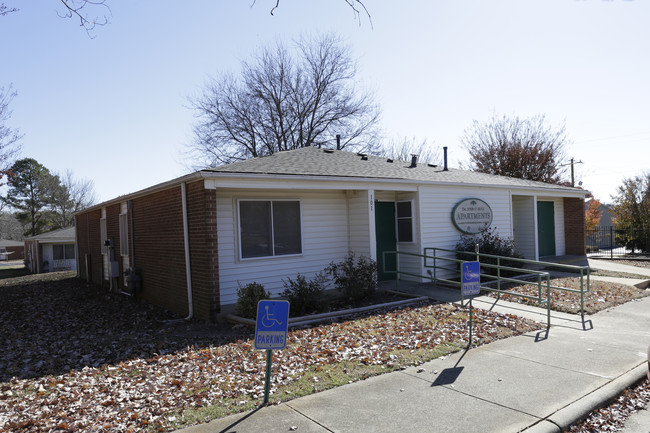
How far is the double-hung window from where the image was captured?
10359mm

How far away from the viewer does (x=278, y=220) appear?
10.9m

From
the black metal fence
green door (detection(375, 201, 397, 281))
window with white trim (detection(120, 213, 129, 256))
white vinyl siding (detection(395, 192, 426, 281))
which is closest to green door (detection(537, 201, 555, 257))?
the black metal fence

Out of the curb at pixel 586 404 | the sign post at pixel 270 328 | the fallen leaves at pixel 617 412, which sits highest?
the sign post at pixel 270 328

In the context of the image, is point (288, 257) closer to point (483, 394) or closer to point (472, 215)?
point (472, 215)

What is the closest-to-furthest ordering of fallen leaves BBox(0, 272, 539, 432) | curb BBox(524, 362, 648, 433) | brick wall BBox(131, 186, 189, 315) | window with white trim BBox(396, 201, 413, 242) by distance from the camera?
curb BBox(524, 362, 648, 433)
fallen leaves BBox(0, 272, 539, 432)
brick wall BBox(131, 186, 189, 315)
window with white trim BBox(396, 201, 413, 242)

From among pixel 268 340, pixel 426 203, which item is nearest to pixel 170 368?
pixel 268 340

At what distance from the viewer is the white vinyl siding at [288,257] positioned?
32.8ft

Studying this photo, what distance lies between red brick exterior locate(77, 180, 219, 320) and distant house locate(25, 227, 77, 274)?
22.9m

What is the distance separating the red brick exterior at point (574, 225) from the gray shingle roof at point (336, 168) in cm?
278

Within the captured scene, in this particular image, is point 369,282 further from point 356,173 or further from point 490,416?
point 490,416

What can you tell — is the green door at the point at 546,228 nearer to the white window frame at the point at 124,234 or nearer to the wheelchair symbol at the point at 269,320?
the white window frame at the point at 124,234

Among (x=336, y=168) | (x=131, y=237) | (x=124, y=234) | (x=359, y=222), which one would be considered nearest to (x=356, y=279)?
(x=359, y=222)

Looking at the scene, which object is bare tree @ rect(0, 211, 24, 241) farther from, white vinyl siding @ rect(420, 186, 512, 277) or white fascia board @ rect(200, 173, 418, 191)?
white vinyl siding @ rect(420, 186, 512, 277)

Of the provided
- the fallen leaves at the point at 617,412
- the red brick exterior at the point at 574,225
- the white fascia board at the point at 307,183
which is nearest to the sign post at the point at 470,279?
the fallen leaves at the point at 617,412
